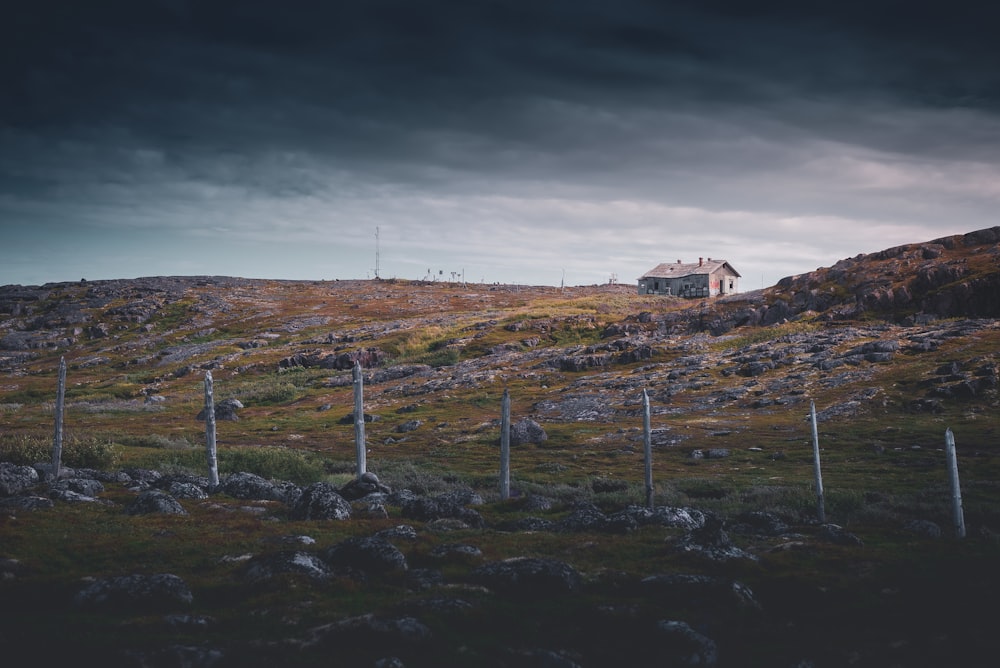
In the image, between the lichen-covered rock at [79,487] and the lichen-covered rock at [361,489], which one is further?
the lichen-covered rock at [361,489]

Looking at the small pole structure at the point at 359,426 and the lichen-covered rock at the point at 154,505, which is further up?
the small pole structure at the point at 359,426

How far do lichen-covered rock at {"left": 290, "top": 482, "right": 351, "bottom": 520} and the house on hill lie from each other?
476 ft

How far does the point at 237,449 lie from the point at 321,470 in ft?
26.9

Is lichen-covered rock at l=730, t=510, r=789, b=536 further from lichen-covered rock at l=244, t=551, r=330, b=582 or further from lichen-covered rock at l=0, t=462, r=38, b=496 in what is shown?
lichen-covered rock at l=0, t=462, r=38, b=496

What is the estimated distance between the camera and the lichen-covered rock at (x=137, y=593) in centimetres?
1623

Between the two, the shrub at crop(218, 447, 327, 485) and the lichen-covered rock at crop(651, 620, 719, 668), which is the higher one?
the lichen-covered rock at crop(651, 620, 719, 668)

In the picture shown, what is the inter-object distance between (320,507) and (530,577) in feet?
38.8

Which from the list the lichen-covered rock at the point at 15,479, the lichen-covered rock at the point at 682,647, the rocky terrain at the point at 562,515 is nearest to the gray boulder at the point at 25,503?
the rocky terrain at the point at 562,515

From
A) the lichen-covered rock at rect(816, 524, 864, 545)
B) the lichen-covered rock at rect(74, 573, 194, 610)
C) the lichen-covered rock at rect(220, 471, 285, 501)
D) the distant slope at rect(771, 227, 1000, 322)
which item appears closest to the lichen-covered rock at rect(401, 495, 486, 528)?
the lichen-covered rock at rect(220, 471, 285, 501)

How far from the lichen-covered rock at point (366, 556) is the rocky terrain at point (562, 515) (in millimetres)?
80

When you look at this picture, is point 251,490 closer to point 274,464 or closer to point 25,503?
point 25,503

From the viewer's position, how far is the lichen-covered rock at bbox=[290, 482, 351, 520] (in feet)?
86.7

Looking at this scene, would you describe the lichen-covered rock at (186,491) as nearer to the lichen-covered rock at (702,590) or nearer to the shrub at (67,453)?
the shrub at (67,453)

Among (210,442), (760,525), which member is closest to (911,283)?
(760,525)
